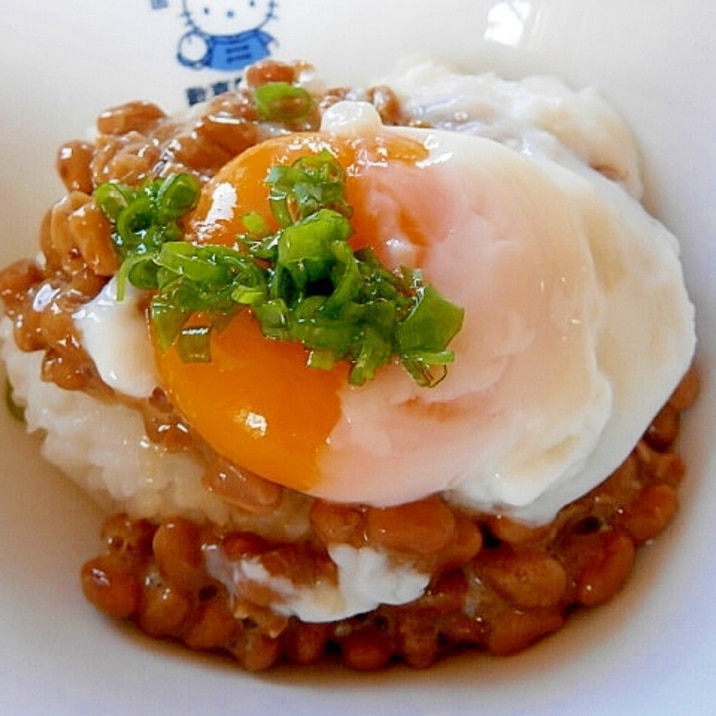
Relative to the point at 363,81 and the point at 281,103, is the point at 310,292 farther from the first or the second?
the point at 363,81

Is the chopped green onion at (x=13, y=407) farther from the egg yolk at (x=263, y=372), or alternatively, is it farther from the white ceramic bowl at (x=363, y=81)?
the egg yolk at (x=263, y=372)

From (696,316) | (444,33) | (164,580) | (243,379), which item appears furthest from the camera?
(444,33)

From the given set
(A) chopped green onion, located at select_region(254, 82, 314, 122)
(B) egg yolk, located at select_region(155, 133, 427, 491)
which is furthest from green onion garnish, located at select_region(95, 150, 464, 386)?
(A) chopped green onion, located at select_region(254, 82, 314, 122)

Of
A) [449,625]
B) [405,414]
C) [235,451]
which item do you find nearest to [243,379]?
[235,451]

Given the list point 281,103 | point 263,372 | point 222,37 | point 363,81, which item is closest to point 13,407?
point 263,372

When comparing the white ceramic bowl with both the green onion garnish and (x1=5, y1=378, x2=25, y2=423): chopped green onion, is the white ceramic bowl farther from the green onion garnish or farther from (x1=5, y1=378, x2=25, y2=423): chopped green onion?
the green onion garnish

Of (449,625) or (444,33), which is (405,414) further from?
(444,33)
